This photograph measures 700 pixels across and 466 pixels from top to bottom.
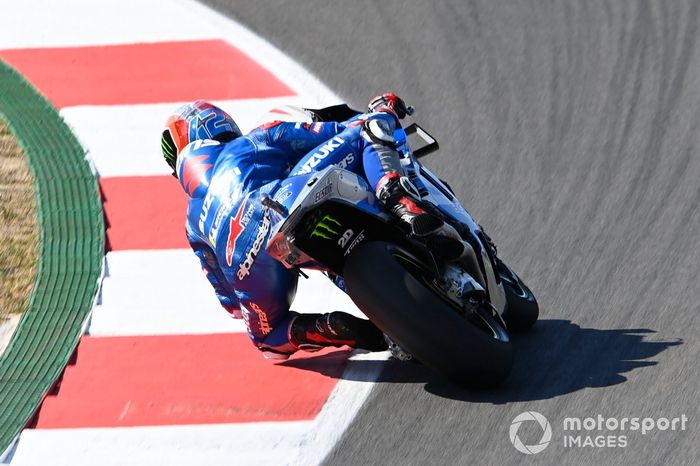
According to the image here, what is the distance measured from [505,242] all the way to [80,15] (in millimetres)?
5067

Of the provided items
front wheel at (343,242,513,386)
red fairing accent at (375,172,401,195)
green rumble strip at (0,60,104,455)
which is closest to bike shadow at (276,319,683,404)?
front wheel at (343,242,513,386)

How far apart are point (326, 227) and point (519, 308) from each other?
1333 mm

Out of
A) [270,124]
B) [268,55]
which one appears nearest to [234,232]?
[270,124]

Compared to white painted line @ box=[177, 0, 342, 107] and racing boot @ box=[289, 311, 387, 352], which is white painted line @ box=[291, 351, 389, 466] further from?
white painted line @ box=[177, 0, 342, 107]

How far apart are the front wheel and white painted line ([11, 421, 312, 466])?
871 mm

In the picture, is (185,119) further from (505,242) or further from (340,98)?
(340,98)

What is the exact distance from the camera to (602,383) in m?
5.18

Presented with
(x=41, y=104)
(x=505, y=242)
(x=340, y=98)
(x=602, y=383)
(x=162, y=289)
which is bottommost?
(x=41, y=104)

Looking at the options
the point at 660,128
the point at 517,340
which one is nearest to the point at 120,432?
the point at 517,340

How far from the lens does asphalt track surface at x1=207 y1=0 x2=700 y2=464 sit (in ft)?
16.7

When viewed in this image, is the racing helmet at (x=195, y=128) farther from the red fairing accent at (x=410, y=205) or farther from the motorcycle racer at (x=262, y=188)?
the red fairing accent at (x=410, y=205)

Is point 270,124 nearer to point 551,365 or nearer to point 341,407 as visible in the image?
point 341,407

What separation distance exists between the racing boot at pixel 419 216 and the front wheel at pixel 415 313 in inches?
5.6

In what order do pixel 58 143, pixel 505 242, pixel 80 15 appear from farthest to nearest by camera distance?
pixel 80 15
pixel 58 143
pixel 505 242
